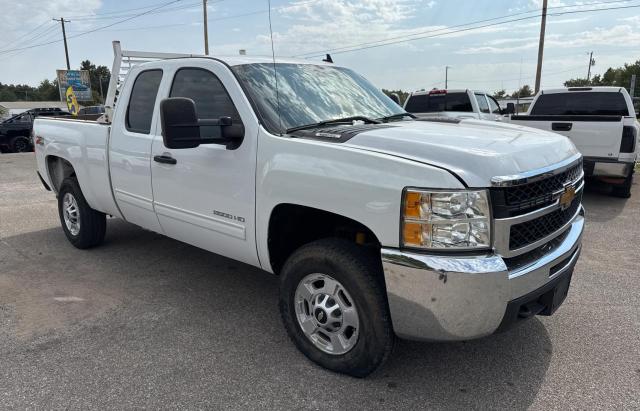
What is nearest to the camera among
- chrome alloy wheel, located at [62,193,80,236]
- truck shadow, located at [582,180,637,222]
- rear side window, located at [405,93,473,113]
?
chrome alloy wheel, located at [62,193,80,236]

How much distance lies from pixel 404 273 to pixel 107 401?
1797 mm

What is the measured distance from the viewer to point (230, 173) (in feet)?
10.9

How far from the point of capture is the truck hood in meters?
2.43

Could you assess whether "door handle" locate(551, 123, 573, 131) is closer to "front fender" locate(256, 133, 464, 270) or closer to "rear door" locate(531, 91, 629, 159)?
"rear door" locate(531, 91, 629, 159)

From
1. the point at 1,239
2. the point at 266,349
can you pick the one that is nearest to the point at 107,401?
the point at 266,349

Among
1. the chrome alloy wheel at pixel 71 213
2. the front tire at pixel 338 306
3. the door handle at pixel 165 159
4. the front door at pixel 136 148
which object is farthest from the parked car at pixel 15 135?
the front tire at pixel 338 306

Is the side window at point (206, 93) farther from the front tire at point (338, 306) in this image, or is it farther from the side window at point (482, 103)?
the side window at point (482, 103)

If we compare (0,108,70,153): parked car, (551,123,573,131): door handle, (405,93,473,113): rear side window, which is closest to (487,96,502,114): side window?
(405,93,473,113): rear side window

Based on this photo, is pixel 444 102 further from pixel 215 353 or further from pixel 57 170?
pixel 215 353

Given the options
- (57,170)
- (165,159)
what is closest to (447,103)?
(57,170)

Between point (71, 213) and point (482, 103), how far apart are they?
10.9 meters

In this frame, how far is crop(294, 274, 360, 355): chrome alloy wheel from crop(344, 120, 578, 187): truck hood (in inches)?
34.2

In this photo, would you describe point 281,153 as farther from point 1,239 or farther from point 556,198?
point 1,239

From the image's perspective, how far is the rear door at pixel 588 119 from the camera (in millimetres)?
7465
